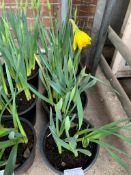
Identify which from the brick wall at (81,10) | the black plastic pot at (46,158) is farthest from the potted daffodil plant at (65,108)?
the brick wall at (81,10)

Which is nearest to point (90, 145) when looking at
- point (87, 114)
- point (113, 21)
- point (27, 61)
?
point (87, 114)

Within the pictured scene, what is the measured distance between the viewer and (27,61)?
92 centimetres

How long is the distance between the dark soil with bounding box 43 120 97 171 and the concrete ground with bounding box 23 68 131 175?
0.61 ft

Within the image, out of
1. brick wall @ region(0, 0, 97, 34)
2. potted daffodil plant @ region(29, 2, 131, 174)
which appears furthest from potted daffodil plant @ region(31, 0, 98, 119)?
brick wall @ region(0, 0, 97, 34)

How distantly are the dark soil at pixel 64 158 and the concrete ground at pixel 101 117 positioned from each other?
18cm

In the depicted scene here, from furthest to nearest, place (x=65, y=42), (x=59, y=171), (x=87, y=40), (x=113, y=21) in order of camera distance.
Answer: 1. (x=113, y=21)
2. (x=65, y=42)
3. (x=59, y=171)
4. (x=87, y=40)

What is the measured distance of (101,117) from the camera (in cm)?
115

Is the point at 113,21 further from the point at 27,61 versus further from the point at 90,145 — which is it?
the point at 90,145

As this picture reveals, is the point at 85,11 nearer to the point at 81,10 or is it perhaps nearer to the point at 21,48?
the point at 81,10

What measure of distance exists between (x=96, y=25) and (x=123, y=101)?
454 mm

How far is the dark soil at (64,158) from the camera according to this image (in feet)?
2.51

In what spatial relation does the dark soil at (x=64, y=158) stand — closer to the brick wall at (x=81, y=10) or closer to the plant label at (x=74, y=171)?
the plant label at (x=74, y=171)

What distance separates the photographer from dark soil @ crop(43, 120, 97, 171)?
2.51 ft

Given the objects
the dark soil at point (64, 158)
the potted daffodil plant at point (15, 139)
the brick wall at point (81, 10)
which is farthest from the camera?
the brick wall at point (81, 10)
